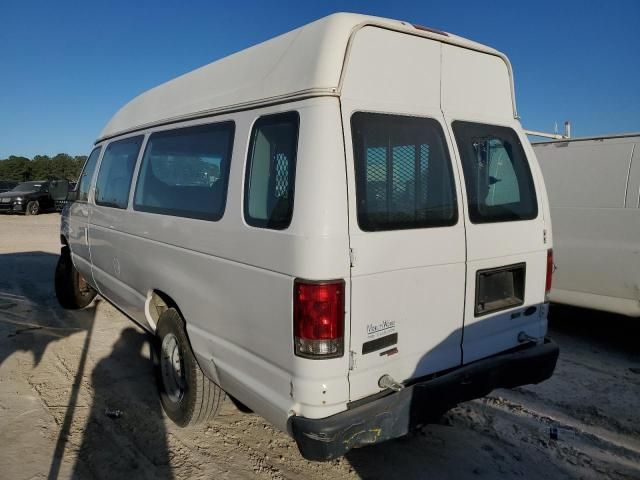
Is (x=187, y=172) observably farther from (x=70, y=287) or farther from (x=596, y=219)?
(x=596, y=219)

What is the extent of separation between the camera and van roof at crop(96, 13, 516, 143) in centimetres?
225

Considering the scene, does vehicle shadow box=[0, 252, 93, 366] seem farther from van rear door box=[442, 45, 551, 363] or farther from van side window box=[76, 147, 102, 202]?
van rear door box=[442, 45, 551, 363]

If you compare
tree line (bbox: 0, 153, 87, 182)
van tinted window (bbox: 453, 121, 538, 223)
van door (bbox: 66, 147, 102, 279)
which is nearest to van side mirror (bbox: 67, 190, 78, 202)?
van door (bbox: 66, 147, 102, 279)

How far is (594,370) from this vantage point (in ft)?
14.7

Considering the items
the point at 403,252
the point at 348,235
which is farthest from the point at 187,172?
the point at 403,252

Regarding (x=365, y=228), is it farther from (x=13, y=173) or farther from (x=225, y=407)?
(x=13, y=173)

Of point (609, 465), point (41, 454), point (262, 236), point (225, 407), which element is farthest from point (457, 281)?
point (41, 454)

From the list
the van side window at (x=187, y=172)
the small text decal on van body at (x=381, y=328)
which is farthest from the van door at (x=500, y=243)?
the van side window at (x=187, y=172)

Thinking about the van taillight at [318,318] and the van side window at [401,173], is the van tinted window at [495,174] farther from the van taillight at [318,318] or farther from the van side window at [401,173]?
the van taillight at [318,318]

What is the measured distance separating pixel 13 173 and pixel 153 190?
63.3m

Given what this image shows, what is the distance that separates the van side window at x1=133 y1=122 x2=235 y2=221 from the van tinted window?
4.59 ft

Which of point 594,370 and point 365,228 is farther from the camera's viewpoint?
point 594,370

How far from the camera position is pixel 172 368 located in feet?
11.4

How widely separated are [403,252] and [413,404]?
0.79 metres
